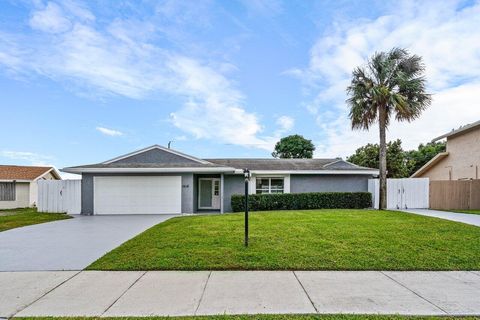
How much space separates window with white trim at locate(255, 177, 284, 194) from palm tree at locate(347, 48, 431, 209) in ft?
19.0

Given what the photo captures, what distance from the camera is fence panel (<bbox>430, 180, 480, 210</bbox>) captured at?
16.2 meters

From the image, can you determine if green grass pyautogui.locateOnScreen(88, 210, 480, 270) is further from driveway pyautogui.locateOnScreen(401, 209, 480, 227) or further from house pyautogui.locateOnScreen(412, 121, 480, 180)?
house pyautogui.locateOnScreen(412, 121, 480, 180)

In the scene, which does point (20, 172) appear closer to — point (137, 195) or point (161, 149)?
point (137, 195)

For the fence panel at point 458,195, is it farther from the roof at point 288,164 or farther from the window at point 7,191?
the window at point 7,191

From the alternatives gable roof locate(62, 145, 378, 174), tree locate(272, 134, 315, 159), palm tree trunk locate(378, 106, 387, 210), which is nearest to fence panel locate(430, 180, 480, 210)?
gable roof locate(62, 145, 378, 174)

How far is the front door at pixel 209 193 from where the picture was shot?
18.4 meters

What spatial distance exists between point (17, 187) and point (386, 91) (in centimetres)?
2829

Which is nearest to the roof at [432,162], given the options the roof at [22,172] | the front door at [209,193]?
the front door at [209,193]

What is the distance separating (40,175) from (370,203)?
26.5 m

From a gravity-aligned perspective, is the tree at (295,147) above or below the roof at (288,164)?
above

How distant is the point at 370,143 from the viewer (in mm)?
33688

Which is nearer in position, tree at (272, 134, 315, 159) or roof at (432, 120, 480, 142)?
roof at (432, 120, 480, 142)

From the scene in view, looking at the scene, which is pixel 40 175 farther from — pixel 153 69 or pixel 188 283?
pixel 188 283

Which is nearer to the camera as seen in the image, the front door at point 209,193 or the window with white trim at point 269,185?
the window with white trim at point 269,185
